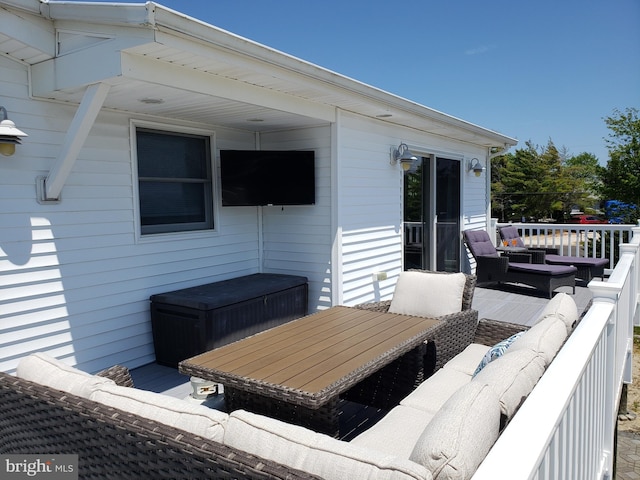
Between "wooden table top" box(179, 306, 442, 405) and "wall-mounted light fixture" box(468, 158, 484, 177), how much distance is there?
567cm

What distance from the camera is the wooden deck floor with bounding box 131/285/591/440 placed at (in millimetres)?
3203

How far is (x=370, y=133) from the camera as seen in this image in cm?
570

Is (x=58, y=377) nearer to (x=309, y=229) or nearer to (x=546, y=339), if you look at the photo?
(x=546, y=339)

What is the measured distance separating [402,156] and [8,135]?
172 inches

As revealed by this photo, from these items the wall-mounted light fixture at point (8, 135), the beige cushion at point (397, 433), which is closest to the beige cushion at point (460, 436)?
the beige cushion at point (397, 433)

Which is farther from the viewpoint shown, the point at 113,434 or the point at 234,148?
the point at 234,148

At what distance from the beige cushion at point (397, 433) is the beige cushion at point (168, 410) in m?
0.67

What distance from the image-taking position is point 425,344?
3.44 metres

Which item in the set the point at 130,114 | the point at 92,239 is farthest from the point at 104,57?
the point at 92,239

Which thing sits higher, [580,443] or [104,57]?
[104,57]

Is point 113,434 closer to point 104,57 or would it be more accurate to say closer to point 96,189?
point 104,57

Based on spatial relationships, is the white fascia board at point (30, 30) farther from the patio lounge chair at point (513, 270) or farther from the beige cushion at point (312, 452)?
the patio lounge chair at point (513, 270)

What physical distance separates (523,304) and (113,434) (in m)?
5.92

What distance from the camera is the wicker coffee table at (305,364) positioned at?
2.20 metres
